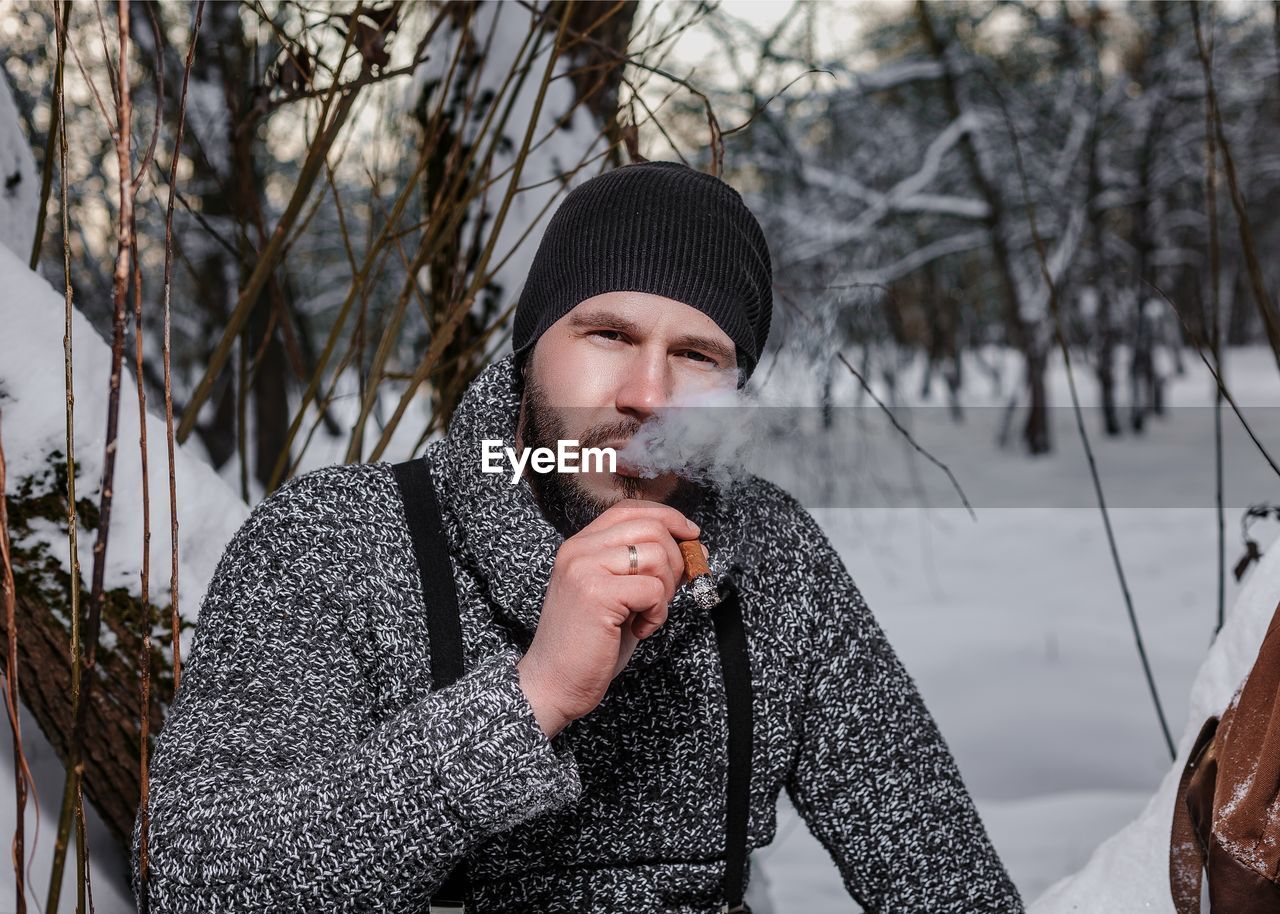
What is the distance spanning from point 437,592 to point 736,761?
1.50 feet

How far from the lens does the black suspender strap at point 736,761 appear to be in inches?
56.9

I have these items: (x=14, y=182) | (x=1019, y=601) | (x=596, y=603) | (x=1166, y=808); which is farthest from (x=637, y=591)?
(x=1019, y=601)

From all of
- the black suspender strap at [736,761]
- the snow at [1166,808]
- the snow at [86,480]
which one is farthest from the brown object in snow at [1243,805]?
the snow at [86,480]

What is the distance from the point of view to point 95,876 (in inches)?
62.4

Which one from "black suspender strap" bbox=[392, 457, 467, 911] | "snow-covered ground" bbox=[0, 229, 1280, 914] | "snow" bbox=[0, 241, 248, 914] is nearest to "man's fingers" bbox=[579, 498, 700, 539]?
"black suspender strap" bbox=[392, 457, 467, 911]

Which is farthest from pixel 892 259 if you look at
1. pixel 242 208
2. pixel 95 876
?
pixel 95 876

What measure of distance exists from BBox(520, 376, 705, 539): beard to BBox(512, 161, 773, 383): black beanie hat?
13 centimetres

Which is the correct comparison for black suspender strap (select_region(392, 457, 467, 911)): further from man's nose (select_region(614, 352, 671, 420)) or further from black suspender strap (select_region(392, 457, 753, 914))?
man's nose (select_region(614, 352, 671, 420))

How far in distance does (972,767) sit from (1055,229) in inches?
301

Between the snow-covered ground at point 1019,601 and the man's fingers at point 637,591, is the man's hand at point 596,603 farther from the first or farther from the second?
the snow-covered ground at point 1019,601

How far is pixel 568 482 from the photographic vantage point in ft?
4.44

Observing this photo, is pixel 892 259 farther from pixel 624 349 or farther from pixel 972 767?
pixel 624 349

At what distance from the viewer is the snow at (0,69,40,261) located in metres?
1.82

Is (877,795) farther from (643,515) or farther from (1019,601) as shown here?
(1019,601)
